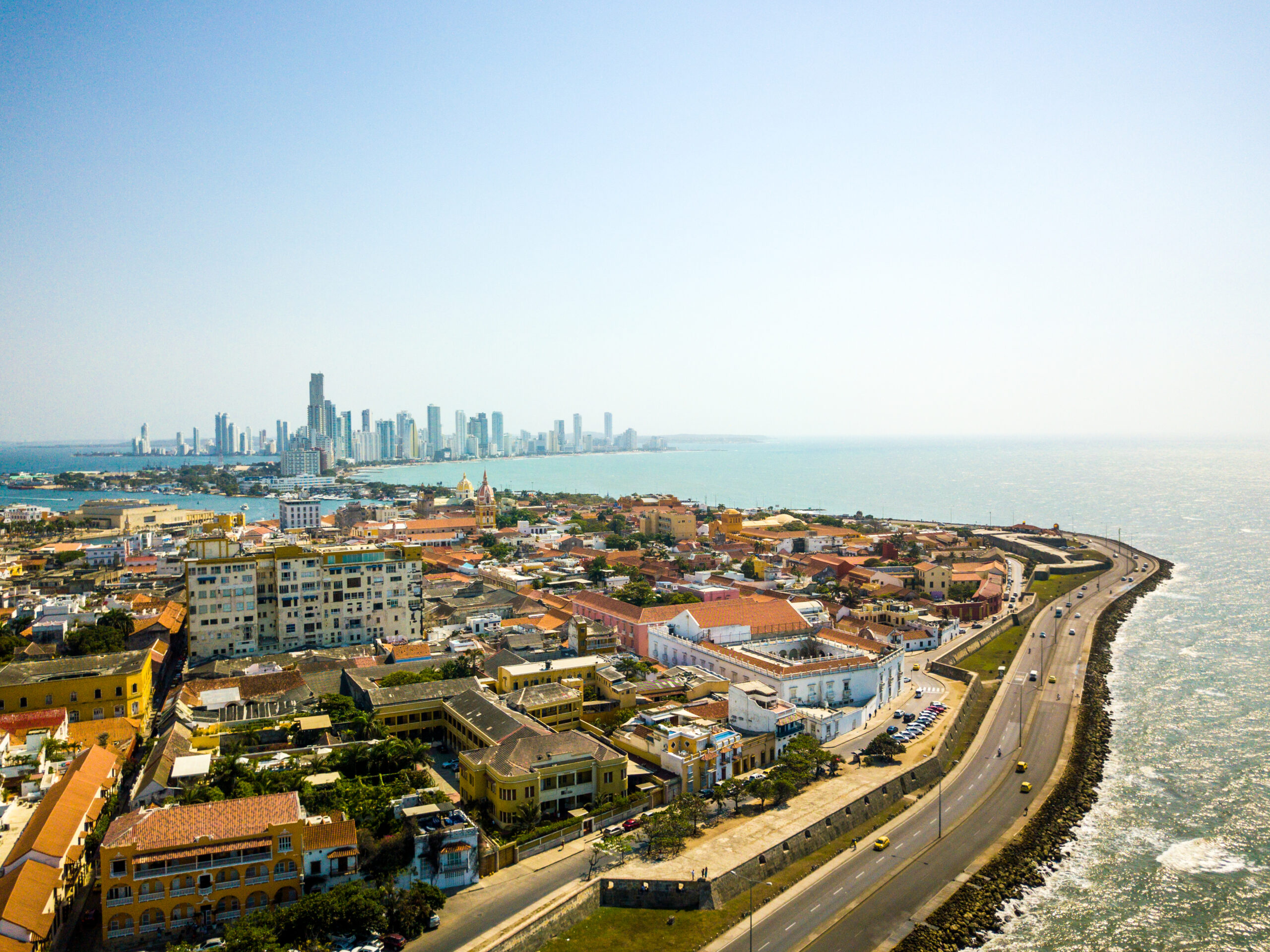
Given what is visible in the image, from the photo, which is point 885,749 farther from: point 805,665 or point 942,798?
point 805,665

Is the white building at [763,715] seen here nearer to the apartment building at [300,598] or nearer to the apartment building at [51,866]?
the apartment building at [300,598]

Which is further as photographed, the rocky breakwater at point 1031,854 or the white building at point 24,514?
the white building at point 24,514

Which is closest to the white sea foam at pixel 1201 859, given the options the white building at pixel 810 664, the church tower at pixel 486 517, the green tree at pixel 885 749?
the green tree at pixel 885 749

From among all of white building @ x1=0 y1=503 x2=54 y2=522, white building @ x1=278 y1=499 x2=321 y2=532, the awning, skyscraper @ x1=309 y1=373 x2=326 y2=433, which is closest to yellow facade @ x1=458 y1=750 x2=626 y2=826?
the awning

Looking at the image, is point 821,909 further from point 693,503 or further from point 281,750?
point 693,503

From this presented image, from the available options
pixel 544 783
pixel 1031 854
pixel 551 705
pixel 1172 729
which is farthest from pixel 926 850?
pixel 1172 729

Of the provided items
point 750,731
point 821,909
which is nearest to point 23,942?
point 821,909

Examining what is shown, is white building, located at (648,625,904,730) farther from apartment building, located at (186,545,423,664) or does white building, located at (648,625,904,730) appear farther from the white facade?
apartment building, located at (186,545,423,664)
